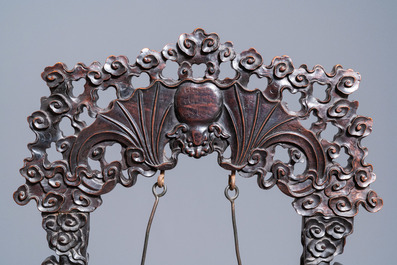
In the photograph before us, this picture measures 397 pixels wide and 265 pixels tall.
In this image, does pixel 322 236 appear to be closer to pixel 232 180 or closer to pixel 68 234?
pixel 232 180

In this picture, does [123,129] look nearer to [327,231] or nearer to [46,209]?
[46,209]

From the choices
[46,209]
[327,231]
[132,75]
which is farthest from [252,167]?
[46,209]

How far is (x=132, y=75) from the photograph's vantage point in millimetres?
1609

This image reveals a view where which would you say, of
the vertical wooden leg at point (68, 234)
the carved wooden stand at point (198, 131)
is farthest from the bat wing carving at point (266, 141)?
the vertical wooden leg at point (68, 234)

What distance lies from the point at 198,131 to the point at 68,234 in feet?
1.50

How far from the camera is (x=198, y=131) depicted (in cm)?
161

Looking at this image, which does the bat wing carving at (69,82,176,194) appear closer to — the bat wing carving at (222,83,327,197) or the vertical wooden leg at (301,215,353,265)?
the bat wing carving at (222,83,327,197)

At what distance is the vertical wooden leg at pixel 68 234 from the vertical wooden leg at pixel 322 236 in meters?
0.60

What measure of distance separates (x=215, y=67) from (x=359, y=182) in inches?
19.5

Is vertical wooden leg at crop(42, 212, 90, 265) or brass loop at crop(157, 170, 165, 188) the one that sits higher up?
brass loop at crop(157, 170, 165, 188)

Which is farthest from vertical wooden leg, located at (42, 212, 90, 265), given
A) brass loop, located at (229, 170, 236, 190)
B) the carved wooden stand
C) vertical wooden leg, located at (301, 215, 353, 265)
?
vertical wooden leg, located at (301, 215, 353, 265)

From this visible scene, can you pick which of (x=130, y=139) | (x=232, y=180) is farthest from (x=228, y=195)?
(x=130, y=139)

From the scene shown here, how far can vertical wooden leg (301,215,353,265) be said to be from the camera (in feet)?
5.56

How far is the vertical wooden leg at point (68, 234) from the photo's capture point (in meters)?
1.68
